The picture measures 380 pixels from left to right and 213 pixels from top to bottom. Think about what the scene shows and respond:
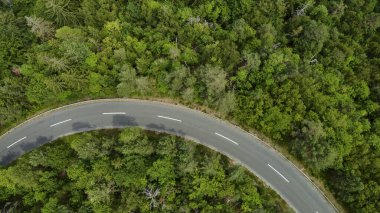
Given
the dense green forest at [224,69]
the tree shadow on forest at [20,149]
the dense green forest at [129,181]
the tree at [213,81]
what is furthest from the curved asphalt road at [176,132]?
the tree at [213,81]

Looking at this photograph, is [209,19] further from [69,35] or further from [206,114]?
[69,35]

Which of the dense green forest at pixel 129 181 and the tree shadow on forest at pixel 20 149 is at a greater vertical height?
the dense green forest at pixel 129 181

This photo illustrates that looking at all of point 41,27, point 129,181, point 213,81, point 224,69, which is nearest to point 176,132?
point 213,81

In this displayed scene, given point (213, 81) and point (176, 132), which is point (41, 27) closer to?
point (176, 132)

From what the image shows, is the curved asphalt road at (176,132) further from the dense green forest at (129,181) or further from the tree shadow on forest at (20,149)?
the dense green forest at (129,181)

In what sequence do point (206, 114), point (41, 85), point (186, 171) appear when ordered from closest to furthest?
point (186, 171)
point (41, 85)
point (206, 114)

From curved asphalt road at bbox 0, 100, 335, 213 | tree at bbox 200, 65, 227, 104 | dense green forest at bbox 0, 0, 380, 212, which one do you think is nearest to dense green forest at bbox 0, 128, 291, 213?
curved asphalt road at bbox 0, 100, 335, 213

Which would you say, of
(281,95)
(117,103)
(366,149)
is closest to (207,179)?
(281,95)
